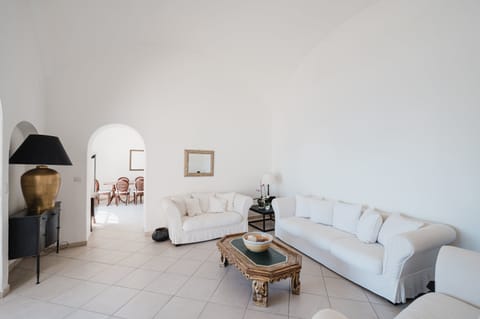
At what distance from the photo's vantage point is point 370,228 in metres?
2.74

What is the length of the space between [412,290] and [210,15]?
4344 millimetres

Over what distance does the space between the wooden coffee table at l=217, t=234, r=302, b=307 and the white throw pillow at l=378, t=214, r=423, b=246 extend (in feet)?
3.68

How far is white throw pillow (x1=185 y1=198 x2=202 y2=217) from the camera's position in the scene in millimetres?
4031

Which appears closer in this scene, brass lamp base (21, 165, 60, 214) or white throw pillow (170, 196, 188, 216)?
brass lamp base (21, 165, 60, 214)

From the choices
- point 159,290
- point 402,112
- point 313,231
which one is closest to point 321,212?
point 313,231

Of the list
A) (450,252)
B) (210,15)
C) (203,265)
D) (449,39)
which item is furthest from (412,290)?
(210,15)

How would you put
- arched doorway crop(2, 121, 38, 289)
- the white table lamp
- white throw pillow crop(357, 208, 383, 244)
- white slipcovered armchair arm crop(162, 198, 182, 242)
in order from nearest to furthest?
white throw pillow crop(357, 208, 383, 244), arched doorway crop(2, 121, 38, 289), white slipcovered armchair arm crop(162, 198, 182, 242), the white table lamp

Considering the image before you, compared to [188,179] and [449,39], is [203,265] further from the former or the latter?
[449,39]

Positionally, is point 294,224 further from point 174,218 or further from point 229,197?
point 174,218

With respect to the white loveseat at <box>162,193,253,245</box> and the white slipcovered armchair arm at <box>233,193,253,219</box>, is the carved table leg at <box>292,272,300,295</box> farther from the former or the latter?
the white slipcovered armchair arm at <box>233,193,253,219</box>

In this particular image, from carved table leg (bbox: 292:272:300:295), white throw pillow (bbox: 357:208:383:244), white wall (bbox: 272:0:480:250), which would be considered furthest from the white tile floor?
white wall (bbox: 272:0:480:250)

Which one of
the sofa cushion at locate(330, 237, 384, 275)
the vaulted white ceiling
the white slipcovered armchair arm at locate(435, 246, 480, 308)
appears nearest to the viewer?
the white slipcovered armchair arm at locate(435, 246, 480, 308)

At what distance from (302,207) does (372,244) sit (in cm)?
135

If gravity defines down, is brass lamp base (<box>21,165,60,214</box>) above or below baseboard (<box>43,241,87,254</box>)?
above
